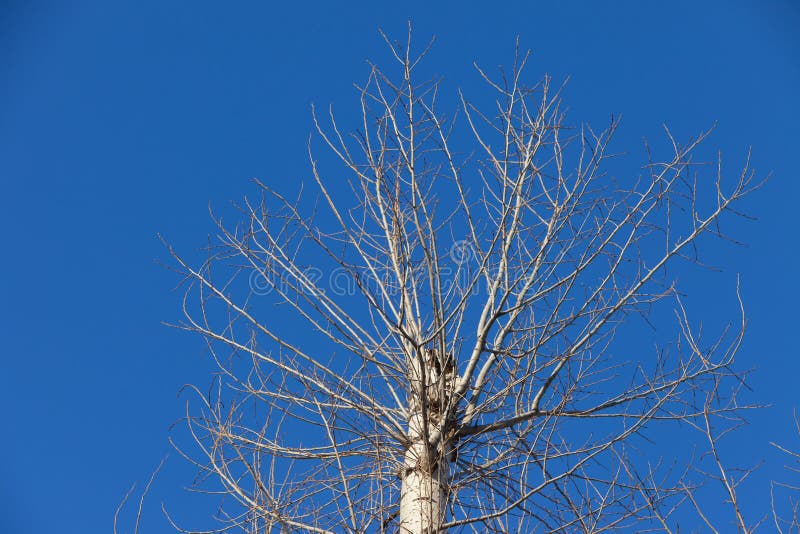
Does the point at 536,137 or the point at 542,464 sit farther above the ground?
the point at 536,137

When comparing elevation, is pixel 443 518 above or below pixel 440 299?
below

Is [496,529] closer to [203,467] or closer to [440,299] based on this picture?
[440,299]

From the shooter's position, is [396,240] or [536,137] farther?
[536,137]

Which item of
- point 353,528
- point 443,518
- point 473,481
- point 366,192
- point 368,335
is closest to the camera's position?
point 353,528

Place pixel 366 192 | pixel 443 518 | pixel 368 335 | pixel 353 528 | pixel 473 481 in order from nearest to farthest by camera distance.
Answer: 1. pixel 353 528
2. pixel 443 518
3. pixel 473 481
4. pixel 368 335
5. pixel 366 192

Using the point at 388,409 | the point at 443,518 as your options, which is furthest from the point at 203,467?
the point at 443,518

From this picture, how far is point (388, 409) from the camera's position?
3188mm

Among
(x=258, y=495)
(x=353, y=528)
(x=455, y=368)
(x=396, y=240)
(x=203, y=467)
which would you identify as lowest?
(x=353, y=528)

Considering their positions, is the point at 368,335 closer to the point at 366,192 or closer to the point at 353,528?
the point at 366,192

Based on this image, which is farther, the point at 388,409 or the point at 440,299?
the point at 388,409

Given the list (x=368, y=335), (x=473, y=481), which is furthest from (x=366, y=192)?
(x=473, y=481)

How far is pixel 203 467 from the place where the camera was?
10.7 ft

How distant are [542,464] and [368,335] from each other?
864 mm

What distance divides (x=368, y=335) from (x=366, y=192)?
25.5 inches
